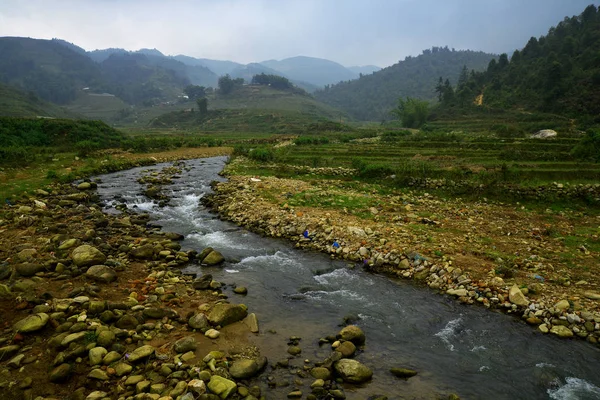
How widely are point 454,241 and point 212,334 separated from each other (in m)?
10.4

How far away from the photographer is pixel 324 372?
23.9 feet

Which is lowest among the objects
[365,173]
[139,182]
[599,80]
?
[139,182]

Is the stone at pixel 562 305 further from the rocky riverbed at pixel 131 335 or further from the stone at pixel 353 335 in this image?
the stone at pixel 353 335

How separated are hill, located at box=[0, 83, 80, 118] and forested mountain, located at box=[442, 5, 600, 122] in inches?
4367

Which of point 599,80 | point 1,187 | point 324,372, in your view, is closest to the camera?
point 324,372

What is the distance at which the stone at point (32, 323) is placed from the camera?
7.36 metres

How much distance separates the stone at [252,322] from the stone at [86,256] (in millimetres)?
5837

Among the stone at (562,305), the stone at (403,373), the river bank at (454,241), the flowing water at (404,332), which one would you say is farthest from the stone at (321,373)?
the stone at (562,305)

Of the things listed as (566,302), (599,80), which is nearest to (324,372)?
(566,302)

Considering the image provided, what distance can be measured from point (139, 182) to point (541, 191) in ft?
90.7

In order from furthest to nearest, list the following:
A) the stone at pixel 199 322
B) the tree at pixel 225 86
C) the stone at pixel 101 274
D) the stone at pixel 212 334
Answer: the tree at pixel 225 86, the stone at pixel 101 274, the stone at pixel 199 322, the stone at pixel 212 334

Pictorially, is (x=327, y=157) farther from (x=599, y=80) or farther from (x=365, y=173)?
(x=599, y=80)

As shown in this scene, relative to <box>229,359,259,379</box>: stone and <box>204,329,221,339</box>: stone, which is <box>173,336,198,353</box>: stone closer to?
<box>204,329,221,339</box>: stone

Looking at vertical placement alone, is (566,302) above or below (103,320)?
above
